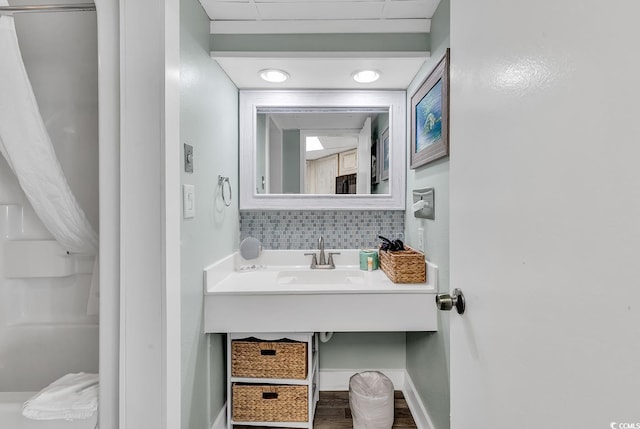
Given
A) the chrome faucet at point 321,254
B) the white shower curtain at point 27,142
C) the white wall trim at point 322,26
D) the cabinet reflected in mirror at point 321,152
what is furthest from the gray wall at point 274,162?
the white shower curtain at point 27,142

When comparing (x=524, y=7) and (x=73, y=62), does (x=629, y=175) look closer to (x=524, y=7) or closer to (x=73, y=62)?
(x=524, y=7)

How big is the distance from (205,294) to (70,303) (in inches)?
24.5

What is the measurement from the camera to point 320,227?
198cm

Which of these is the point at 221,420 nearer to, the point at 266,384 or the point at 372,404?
the point at 266,384

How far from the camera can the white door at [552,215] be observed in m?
0.35

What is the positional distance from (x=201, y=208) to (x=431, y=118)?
1149 millimetres

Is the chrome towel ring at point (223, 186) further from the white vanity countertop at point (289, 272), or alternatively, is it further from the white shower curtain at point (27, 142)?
the white shower curtain at point (27, 142)

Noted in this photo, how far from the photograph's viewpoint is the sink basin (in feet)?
5.83

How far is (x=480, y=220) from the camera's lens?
647 millimetres

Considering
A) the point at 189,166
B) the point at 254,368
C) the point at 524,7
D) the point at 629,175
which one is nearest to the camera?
the point at 629,175

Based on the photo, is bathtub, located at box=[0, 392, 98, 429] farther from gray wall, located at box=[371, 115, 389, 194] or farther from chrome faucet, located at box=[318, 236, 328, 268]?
gray wall, located at box=[371, 115, 389, 194]

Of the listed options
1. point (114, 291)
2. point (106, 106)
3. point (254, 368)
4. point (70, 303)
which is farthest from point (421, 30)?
point (70, 303)

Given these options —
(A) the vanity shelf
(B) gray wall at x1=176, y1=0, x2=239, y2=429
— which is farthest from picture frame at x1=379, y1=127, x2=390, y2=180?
(A) the vanity shelf

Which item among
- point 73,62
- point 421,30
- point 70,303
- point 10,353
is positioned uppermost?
point 421,30
